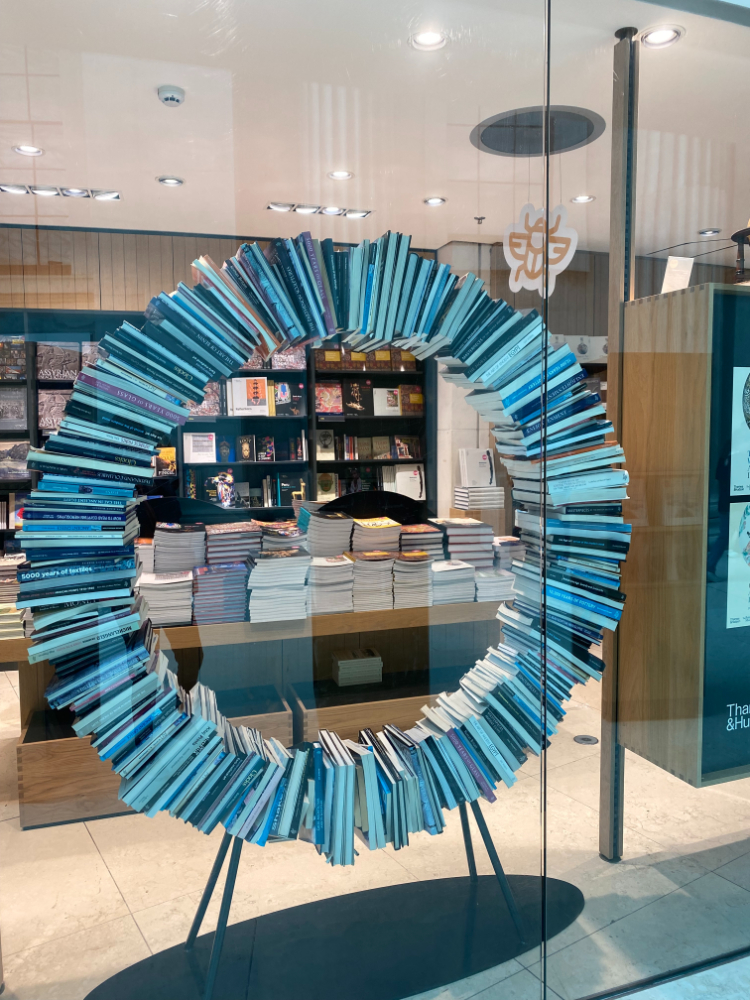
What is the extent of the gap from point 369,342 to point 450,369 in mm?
186

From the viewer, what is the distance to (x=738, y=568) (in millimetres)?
2012

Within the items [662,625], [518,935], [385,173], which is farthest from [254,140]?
[518,935]

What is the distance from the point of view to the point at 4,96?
4.36 ft

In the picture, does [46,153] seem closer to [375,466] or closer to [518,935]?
[375,466]

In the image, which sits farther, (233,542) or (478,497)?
(478,497)

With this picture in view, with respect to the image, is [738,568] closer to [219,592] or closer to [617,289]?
[617,289]

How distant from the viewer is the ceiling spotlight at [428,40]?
1.52 metres

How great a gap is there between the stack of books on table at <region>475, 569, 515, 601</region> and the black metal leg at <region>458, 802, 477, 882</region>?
0.48 meters

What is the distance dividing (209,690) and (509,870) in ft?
2.87

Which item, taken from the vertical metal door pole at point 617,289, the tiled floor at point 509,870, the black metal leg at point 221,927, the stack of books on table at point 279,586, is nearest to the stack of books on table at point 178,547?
the stack of books on table at point 279,586

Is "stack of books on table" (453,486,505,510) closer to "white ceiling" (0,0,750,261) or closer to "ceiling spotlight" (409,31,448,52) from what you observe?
"white ceiling" (0,0,750,261)

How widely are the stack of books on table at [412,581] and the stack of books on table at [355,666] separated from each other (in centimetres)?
12

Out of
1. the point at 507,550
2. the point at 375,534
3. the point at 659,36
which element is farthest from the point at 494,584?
the point at 659,36

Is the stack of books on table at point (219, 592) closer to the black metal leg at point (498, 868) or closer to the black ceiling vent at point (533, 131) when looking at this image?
the black metal leg at point (498, 868)
